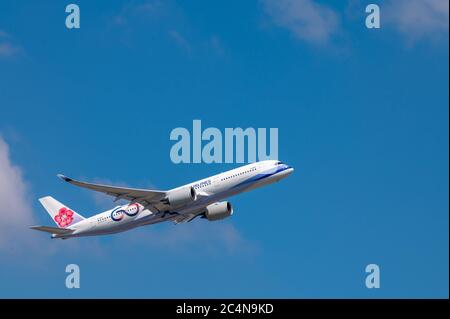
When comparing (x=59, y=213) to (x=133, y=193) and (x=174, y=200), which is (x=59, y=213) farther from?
(x=174, y=200)

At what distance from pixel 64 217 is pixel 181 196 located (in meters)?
16.4

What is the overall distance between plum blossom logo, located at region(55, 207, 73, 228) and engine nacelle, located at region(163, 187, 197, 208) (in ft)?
45.5

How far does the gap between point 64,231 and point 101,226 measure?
3664 millimetres

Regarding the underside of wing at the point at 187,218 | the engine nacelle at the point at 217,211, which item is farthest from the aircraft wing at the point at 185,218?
the engine nacelle at the point at 217,211

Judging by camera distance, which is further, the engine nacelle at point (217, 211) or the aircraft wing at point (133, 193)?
the engine nacelle at point (217, 211)

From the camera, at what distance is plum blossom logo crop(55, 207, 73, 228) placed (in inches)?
3524

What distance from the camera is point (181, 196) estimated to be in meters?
79.5

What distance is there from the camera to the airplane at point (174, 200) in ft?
258

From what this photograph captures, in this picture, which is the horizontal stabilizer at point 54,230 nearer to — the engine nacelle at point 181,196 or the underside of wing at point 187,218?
the underside of wing at point 187,218
